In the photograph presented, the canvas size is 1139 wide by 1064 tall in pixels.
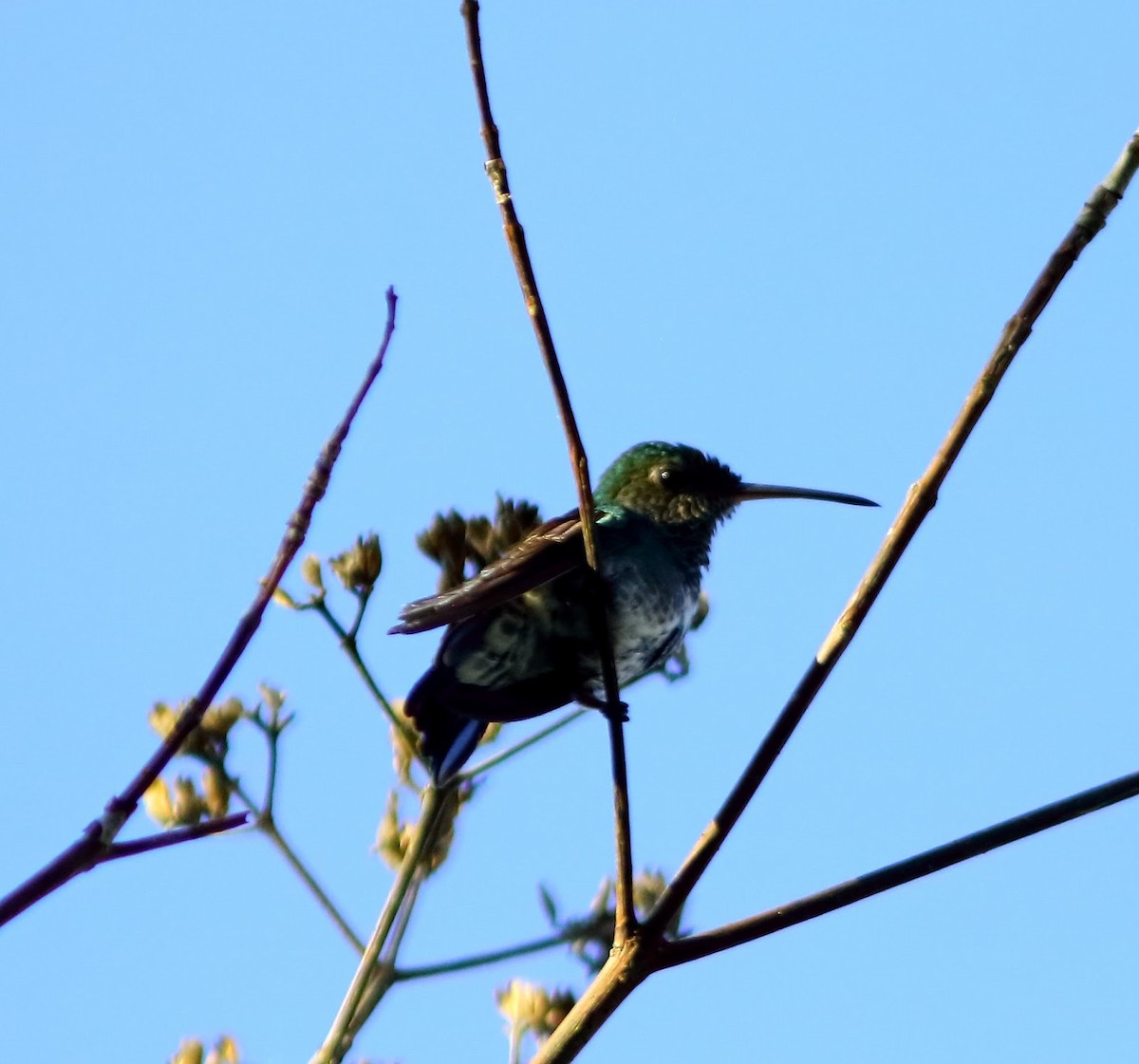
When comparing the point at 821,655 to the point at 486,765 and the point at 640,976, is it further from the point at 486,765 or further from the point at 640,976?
the point at 486,765

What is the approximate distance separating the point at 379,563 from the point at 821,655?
68.8 inches

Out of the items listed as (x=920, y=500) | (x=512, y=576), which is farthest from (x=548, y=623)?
(x=920, y=500)

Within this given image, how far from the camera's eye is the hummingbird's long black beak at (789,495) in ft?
16.1

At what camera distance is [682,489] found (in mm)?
4883

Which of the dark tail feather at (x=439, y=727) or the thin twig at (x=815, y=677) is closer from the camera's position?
the thin twig at (x=815, y=677)

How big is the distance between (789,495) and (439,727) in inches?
65.4

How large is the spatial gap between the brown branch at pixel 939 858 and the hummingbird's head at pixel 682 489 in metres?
2.52

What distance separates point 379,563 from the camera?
13.0 feet

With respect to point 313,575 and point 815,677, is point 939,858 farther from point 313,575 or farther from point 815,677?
point 313,575

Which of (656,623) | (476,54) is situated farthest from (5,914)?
(656,623)

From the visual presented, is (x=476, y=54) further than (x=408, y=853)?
No

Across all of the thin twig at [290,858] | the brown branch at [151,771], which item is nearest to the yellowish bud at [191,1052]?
the thin twig at [290,858]

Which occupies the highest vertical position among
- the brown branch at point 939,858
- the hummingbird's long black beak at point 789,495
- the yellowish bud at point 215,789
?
the hummingbird's long black beak at point 789,495

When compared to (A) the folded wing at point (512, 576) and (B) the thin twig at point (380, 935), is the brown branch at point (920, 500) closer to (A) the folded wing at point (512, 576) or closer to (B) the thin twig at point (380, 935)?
(B) the thin twig at point (380, 935)
